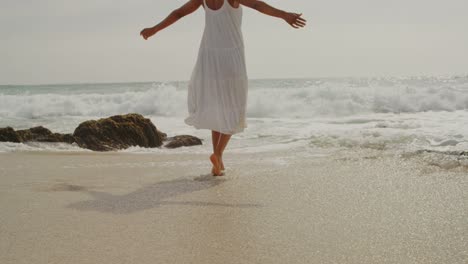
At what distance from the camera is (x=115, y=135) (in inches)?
287

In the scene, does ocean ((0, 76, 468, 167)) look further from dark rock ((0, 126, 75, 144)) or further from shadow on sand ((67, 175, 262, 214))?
shadow on sand ((67, 175, 262, 214))

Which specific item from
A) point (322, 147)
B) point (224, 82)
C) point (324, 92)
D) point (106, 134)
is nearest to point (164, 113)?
point (324, 92)

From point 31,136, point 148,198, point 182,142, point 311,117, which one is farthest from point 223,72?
point 311,117

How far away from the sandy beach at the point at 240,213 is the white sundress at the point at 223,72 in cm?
48

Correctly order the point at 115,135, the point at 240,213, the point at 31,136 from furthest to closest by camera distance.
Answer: the point at 31,136 → the point at 115,135 → the point at 240,213

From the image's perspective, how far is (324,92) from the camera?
2045cm

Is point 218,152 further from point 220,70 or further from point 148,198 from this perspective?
point 148,198

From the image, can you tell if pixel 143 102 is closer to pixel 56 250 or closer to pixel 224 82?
pixel 224 82

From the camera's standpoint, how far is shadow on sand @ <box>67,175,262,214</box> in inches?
132

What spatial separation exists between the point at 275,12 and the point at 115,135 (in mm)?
3696

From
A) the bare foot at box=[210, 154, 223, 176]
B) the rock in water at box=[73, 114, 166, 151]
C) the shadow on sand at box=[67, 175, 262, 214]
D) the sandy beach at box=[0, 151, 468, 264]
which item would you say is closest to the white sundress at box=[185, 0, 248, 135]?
the bare foot at box=[210, 154, 223, 176]

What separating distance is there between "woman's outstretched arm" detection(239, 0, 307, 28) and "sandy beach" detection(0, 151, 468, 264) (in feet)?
4.08

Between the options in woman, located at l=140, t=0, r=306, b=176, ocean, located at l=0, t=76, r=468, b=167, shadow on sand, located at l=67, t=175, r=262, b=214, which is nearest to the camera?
shadow on sand, located at l=67, t=175, r=262, b=214

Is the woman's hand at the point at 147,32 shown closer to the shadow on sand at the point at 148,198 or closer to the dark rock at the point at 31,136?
the shadow on sand at the point at 148,198
